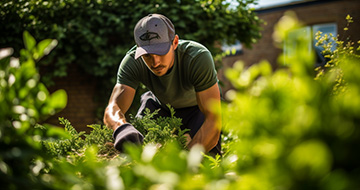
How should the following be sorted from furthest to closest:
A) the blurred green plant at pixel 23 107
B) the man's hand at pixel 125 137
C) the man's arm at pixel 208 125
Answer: the man's arm at pixel 208 125, the man's hand at pixel 125 137, the blurred green plant at pixel 23 107

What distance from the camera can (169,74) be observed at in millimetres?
2648

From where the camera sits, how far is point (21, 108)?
0.67 m

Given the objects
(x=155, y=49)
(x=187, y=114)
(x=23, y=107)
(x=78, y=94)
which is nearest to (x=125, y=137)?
(x=23, y=107)

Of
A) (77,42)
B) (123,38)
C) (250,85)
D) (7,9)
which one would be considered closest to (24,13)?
(7,9)

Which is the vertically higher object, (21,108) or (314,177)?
(21,108)

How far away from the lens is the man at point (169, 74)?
2.38 m

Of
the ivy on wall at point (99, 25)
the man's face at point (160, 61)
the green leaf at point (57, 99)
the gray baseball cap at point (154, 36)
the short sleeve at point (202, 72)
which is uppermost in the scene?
the ivy on wall at point (99, 25)

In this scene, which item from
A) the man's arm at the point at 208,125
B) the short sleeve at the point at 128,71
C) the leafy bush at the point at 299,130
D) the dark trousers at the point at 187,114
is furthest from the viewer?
the dark trousers at the point at 187,114

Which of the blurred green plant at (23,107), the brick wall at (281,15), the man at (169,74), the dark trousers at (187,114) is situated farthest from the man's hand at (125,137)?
the brick wall at (281,15)

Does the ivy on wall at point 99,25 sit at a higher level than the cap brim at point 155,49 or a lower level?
higher

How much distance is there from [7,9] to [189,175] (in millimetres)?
5530

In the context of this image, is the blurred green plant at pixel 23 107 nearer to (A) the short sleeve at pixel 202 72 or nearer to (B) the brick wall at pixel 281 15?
(A) the short sleeve at pixel 202 72

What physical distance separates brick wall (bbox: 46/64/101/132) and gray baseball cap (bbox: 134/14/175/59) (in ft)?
11.8

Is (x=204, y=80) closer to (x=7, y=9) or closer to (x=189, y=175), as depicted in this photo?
(x=189, y=175)
